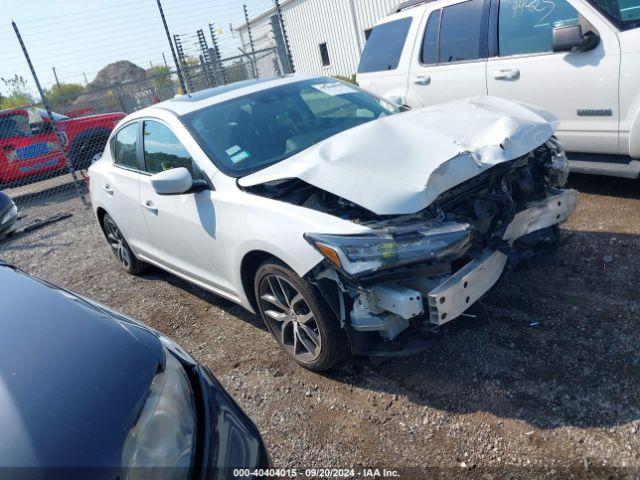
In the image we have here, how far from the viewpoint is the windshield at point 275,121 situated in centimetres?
357

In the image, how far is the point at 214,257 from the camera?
11.6 feet

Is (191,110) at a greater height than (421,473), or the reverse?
(191,110)

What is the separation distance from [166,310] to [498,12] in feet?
13.9

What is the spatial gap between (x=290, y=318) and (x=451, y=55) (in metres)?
3.77

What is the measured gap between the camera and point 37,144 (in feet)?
36.4

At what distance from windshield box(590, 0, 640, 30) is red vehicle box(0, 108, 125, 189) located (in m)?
9.65

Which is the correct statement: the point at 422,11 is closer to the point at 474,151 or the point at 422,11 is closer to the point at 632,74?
the point at 632,74

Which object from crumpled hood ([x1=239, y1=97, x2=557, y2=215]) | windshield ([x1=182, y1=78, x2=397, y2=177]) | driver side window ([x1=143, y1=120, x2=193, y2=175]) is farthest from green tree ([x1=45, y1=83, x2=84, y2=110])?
crumpled hood ([x1=239, y1=97, x2=557, y2=215])

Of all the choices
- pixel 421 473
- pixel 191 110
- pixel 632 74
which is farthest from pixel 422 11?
pixel 421 473

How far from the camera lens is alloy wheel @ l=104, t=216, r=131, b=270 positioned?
5.32 meters

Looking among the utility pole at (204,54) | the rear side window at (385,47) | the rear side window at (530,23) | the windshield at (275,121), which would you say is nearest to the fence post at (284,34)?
the utility pole at (204,54)

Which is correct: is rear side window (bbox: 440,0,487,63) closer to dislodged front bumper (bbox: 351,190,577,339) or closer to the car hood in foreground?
Answer: dislodged front bumper (bbox: 351,190,577,339)

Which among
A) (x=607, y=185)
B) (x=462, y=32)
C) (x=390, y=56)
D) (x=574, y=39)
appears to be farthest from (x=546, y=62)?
(x=390, y=56)

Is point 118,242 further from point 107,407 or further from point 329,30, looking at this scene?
point 329,30
